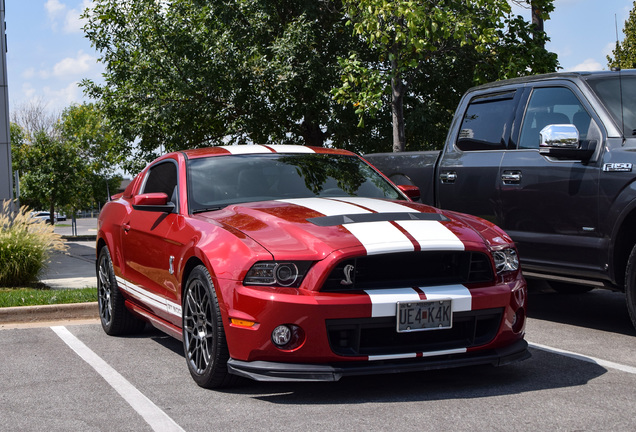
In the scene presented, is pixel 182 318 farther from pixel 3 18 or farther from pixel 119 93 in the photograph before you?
pixel 119 93

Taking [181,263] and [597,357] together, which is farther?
[597,357]

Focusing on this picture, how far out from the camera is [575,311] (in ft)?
27.1

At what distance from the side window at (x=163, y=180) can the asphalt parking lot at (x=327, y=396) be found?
126 centimetres

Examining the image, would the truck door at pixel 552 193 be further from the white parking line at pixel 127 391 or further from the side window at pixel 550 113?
the white parking line at pixel 127 391

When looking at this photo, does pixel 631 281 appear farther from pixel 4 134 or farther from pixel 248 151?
pixel 4 134

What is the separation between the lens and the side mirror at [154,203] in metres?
5.89

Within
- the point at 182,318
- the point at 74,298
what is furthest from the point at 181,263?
the point at 74,298

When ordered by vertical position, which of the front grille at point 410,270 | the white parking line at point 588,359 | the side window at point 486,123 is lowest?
the white parking line at point 588,359

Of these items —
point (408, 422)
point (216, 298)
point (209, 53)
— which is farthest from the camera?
point (209, 53)

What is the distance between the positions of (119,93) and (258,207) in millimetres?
20342

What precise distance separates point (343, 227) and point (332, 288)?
42cm

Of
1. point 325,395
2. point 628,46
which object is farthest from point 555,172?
point 628,46

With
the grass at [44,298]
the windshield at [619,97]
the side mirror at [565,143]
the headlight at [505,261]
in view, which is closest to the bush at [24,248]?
the grass at [44,298]

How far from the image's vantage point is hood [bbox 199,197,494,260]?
4.66 m
